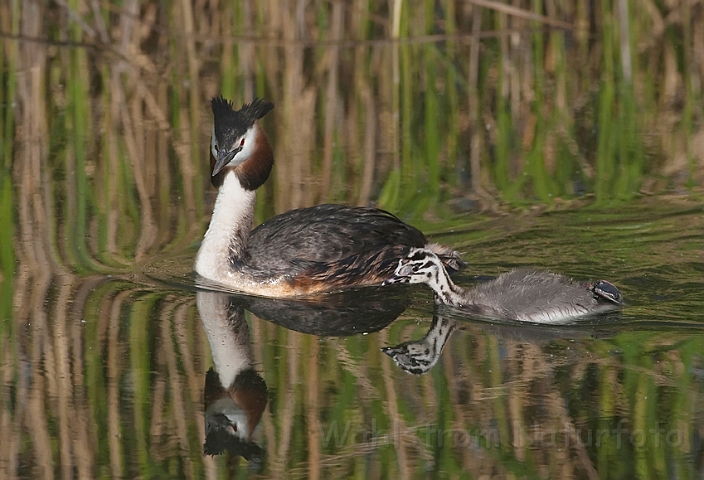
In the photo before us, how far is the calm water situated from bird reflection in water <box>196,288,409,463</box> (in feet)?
0.04

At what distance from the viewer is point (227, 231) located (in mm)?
7066

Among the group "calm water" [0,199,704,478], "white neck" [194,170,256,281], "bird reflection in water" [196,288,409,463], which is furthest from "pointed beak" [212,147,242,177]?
"bird reflection in water" [196,288,409,463]

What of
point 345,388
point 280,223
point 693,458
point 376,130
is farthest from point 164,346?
point 376,130

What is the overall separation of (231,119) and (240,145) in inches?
6.1

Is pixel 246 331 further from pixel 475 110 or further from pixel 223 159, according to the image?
pixel 475 110

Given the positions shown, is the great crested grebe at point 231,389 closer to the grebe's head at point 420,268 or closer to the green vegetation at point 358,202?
the green vegetation at point 358,202

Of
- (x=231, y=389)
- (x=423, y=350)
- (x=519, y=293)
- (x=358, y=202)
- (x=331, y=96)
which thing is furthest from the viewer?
(x=331, y=96)

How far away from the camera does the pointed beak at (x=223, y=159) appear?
23.0ft

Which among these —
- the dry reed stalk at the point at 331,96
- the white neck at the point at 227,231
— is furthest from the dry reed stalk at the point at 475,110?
the white neck at the point at 227,231

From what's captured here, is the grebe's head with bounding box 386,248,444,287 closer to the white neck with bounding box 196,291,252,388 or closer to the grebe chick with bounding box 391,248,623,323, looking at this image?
the grebe chick with bounding box 391,248,623,323

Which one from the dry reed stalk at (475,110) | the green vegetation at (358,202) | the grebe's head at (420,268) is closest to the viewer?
the green vegetation at (358,202)

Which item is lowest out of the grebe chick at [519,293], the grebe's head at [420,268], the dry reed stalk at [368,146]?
the grebe chick at [519,293]

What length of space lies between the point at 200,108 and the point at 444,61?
8.38 ft

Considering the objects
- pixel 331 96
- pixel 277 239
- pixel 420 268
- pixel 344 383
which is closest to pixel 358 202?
pixel 277 239
